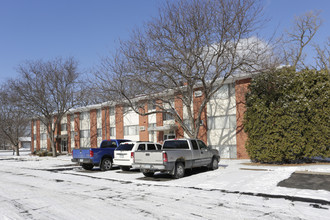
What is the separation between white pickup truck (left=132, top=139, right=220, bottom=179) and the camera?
12242 millimetres

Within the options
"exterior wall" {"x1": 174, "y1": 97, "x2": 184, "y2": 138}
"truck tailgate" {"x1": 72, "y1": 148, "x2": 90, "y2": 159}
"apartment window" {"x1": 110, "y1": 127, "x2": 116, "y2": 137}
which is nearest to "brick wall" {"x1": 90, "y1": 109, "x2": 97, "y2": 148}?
"apartment window" {"x1": 110, "y1": 127, "x2": 116, "y2": 137}

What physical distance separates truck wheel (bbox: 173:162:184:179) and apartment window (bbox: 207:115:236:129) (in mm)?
11725

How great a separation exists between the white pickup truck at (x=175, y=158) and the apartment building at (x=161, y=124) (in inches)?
282

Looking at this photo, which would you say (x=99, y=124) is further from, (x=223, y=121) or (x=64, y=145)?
(x=223, y=121)

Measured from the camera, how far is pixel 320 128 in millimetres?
16031

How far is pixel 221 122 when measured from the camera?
960 inches

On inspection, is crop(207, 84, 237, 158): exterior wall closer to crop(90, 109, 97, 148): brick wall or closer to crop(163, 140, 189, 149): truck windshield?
crop(163, 140, 189, 149): truck windshield

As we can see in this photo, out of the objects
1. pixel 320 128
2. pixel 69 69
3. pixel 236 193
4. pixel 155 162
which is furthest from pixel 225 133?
pixel 69 69

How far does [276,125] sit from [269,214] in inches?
443

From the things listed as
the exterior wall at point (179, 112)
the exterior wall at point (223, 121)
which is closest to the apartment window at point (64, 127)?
the exterior wall at point (179, 112)

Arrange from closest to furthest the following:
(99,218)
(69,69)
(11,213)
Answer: (99,218) < (11,213) < (69,69)

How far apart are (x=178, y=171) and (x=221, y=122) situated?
40.9ft

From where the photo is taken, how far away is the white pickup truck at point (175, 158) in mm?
12242

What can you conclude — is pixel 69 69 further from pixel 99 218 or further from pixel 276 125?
pixel 99 218
